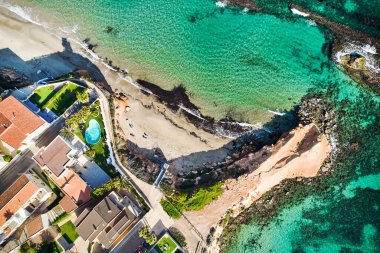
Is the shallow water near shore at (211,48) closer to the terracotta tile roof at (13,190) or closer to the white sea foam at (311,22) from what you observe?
the white sea foam at (311,22)

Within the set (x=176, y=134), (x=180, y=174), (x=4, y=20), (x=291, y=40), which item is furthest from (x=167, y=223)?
(x=4, y=20)

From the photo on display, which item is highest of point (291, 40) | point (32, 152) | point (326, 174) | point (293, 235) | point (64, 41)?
point (291, 40)

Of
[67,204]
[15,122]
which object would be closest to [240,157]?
[67,204]

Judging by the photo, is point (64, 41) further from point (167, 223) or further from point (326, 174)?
point (326, 174)

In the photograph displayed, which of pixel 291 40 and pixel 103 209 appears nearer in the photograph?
pixel 103 209

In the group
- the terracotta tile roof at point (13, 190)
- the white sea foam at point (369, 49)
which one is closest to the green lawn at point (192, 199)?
the terracotta tile roof at point (13, 190)
